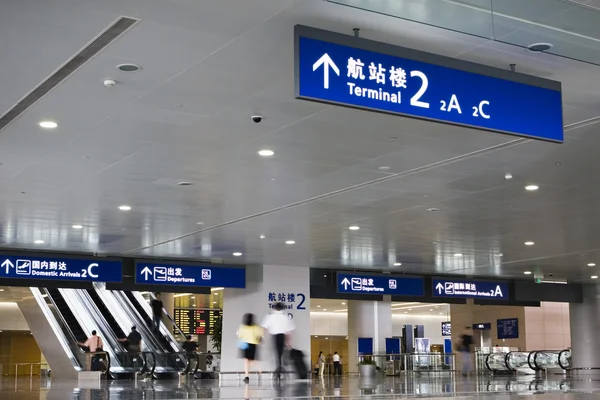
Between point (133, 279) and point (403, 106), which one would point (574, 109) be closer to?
point (403, 106)

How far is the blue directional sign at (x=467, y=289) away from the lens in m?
27.4

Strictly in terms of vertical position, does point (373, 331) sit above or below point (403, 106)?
below

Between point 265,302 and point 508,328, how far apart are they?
20924 mm

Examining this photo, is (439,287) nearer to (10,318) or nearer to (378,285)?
(378,285)

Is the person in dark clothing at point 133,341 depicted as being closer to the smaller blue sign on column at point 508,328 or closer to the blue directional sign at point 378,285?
the blue directional sign at point 378,285

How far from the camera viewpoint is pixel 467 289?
2772 centimetres

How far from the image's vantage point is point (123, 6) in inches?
275

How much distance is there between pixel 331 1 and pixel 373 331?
29832mm

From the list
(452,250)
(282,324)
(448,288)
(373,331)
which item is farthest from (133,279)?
(373,331)

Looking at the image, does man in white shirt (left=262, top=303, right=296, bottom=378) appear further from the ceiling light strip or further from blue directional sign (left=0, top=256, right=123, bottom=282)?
the ceiling light strip

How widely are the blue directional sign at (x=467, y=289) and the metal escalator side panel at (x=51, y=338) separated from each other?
12756 millimetres

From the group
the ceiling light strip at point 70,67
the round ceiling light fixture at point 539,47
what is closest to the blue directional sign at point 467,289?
the ceiling light strip at point 70,67

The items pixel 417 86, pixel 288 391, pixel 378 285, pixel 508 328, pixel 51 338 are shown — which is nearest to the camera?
pixel 417 86

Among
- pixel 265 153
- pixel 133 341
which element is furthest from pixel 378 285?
pixel 265 153
